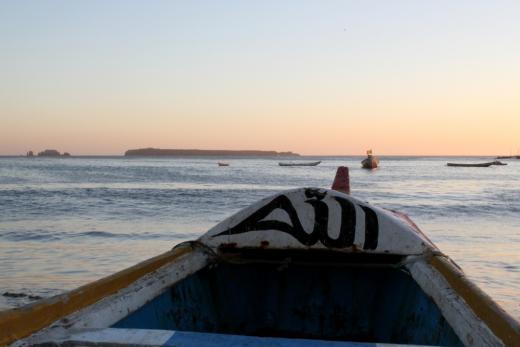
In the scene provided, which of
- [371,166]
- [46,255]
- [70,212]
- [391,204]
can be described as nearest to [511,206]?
[391,204]

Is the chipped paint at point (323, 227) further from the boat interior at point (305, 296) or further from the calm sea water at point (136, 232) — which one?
the calm sea water at point (136, 232)

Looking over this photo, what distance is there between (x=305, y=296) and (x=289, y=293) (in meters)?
0.12

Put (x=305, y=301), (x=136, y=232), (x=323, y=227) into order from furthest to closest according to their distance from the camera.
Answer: (x=136, y=232) → (x=305, y=301) → (x=323, y=227)

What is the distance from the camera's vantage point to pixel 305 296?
14.8 ft

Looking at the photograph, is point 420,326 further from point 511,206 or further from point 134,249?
point 511,206

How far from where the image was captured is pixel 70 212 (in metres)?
17.4

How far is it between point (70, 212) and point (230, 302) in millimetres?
14167

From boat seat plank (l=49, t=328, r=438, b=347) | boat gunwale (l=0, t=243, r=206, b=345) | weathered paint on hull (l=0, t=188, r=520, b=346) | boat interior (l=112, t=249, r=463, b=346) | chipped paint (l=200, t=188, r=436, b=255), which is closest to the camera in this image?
boat seat plank (l=49, t=328, r=438, b=347)

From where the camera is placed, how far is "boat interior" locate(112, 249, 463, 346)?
3.99 metres

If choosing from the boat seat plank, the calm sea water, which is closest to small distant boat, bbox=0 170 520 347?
the boat seat plank

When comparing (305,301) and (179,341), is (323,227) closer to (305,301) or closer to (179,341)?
(305,301)

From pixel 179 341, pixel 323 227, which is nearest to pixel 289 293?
pixel 323 227

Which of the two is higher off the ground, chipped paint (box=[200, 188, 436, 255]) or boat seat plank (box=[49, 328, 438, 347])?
chipped paint (box=[200, 188, 436, 255])

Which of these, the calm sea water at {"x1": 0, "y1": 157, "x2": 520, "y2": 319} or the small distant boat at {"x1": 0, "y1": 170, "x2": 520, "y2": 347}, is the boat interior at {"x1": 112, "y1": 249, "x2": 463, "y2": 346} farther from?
the calm sea water at {"x1": 0, "y1": 157, "x2": 520, "y2": 319}
